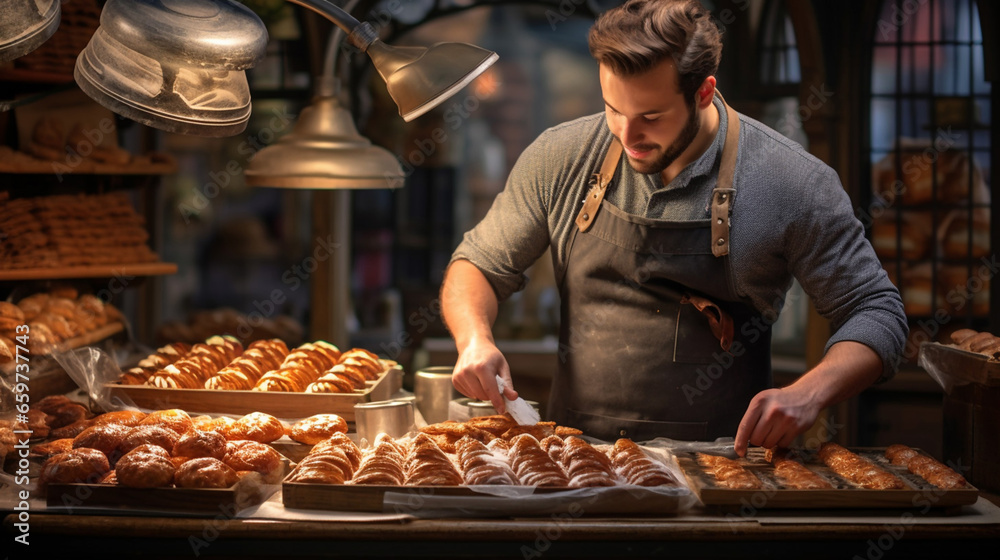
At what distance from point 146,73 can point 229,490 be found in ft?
2.89

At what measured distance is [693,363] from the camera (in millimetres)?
2740

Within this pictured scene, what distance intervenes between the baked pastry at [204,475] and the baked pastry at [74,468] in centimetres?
19

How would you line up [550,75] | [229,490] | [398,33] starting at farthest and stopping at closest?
[550,75] < [398,33] < [229,490]

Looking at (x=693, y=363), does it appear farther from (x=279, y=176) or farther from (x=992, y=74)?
(x=992, y=74)

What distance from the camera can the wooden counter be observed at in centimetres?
187

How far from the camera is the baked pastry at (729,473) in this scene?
201cm

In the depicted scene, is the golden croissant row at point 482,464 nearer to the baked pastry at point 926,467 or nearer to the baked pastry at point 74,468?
the baked pastry at point 74,468

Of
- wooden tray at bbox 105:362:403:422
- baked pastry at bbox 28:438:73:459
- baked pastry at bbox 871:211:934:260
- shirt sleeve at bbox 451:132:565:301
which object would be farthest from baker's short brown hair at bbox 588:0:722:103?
baked pastry at bbox 871:211:934:260

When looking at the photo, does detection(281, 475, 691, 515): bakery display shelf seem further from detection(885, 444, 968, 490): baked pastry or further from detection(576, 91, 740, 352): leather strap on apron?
detection(576, 91, 740, 352): leather strap on apron

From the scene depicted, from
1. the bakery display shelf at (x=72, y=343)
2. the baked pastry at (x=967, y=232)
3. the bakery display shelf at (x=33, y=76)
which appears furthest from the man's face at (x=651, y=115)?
the baked pastry at (x=967, y=232)

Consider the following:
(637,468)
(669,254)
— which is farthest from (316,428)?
(669,254)

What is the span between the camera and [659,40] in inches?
94.0

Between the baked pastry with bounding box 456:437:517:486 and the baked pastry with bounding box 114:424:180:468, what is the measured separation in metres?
0.68

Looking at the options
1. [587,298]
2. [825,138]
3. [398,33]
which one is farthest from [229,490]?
[398,33]
